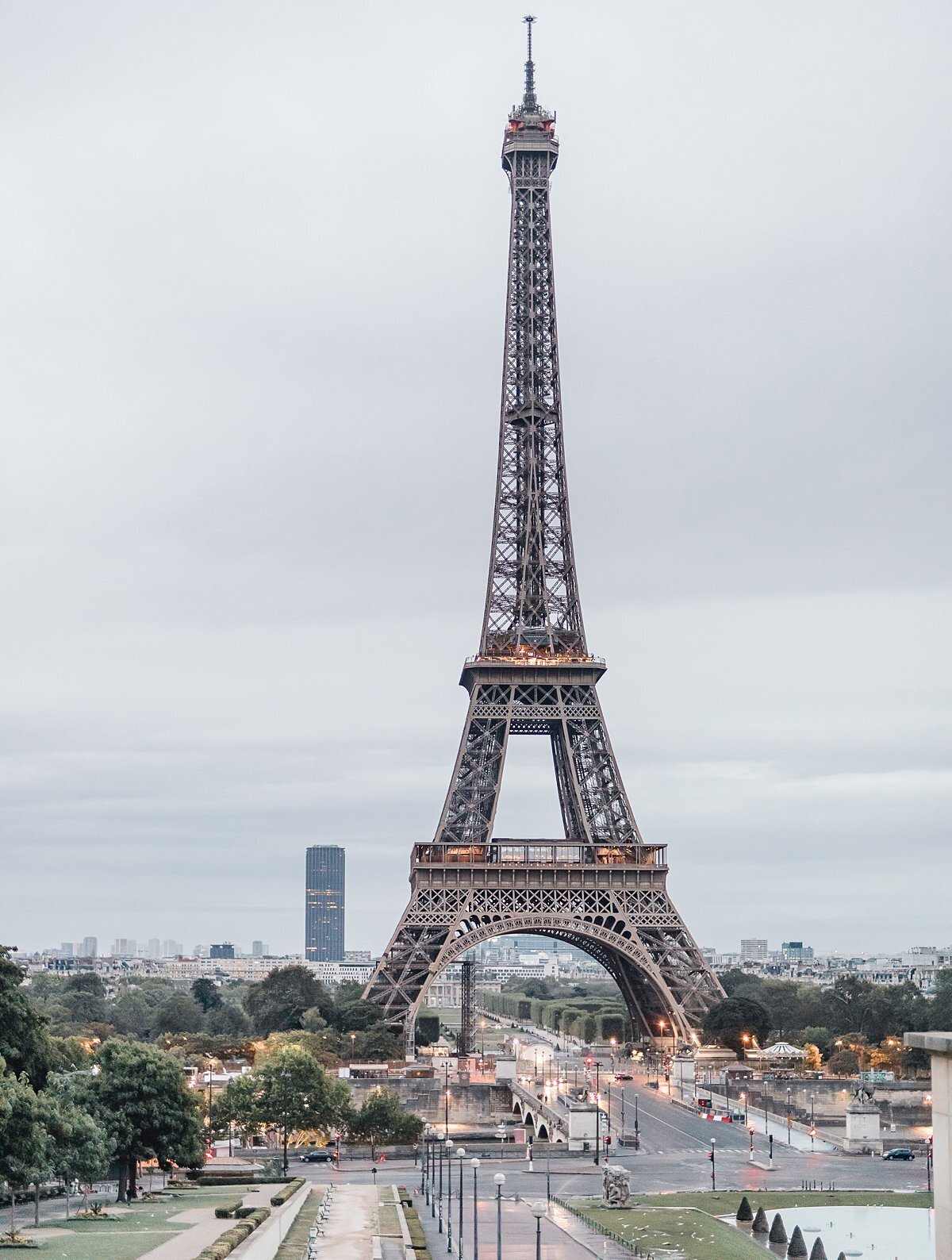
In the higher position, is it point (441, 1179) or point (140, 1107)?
point (140, 1107)

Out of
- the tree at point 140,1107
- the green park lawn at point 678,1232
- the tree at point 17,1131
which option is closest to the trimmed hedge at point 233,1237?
the tree at point 17,1131

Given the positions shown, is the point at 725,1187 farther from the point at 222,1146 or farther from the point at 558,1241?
the point at 222,1146

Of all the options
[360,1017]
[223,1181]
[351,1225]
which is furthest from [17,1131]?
[360,1017]

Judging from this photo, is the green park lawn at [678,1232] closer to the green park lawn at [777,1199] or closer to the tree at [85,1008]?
the green park lawn at [777,1199]

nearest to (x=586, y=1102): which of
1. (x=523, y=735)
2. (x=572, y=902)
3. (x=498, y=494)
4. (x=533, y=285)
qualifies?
(x=572, y=902)

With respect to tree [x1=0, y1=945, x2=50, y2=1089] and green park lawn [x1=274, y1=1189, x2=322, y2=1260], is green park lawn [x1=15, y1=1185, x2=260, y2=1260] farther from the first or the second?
tree [x1=0, y1=945, x2=50, y2=1089]

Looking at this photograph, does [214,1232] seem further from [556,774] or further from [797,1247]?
[556,774]
